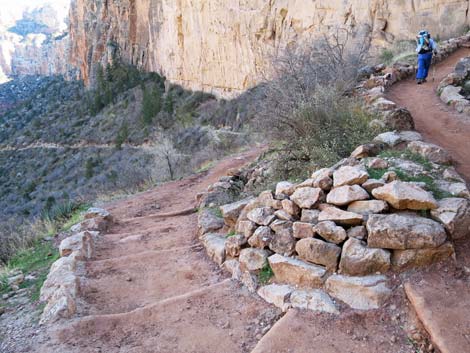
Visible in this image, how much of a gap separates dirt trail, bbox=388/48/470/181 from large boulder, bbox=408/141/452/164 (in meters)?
0.26

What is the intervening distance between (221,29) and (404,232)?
86.6 ft

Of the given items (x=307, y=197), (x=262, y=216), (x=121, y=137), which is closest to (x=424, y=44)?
(x=307, y=197)

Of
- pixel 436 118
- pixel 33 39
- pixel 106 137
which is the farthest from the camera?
pixel 33 39

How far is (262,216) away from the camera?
167 inches

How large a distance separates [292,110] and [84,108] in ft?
143

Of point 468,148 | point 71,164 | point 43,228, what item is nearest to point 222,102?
point 71,164

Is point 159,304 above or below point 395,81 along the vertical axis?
below

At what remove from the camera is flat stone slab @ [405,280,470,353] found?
261cm

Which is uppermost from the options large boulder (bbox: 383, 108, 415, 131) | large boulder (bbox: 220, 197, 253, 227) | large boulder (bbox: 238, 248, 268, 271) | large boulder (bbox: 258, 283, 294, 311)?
large boulder (bbox: 383, 108, 415, 131)

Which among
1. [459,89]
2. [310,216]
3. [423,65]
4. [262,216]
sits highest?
[423,65]

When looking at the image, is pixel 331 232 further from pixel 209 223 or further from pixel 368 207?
pixel 209 223

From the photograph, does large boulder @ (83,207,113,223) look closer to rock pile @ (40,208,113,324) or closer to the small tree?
rock pile @ (40,208,113,324)

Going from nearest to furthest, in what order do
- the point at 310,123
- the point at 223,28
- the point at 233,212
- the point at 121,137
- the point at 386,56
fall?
the point at 233,212 → the point at 310,123 → the point at 386,56 → the point at 223,28 → the point at 121,137

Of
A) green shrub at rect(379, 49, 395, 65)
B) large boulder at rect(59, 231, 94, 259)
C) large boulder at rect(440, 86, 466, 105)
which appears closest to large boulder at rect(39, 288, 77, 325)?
large boulder at rect(59, 231, 94, 259)
